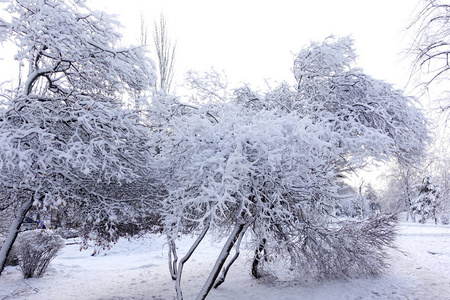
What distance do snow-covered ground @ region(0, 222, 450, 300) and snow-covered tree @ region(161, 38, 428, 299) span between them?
54 cm

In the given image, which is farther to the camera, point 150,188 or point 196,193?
point 150,188

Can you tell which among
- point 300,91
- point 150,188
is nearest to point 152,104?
point 150,188

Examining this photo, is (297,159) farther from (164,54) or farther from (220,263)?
(164,54)

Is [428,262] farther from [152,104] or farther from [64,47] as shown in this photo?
[64,47]

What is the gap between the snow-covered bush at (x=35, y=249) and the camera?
8.85 metres

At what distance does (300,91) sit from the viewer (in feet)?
24.2

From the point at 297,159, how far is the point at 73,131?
3708mm

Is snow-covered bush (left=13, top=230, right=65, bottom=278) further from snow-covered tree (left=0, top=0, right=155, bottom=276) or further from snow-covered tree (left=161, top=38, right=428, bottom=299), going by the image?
snow-covered tree (left=161, top=38, right=428, bottom=299)

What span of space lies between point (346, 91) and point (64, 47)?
19.8ft

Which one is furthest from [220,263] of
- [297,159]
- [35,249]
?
[35,249]

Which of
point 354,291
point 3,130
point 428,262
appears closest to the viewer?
point 3,130

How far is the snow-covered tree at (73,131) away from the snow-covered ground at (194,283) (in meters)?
1.45

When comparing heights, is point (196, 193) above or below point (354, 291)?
above

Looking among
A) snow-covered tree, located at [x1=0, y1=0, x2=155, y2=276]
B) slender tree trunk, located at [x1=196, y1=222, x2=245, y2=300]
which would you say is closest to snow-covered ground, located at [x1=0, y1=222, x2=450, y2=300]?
slender tree trunk, located at [x1=196, y1=222, x2=245, y2=300]
